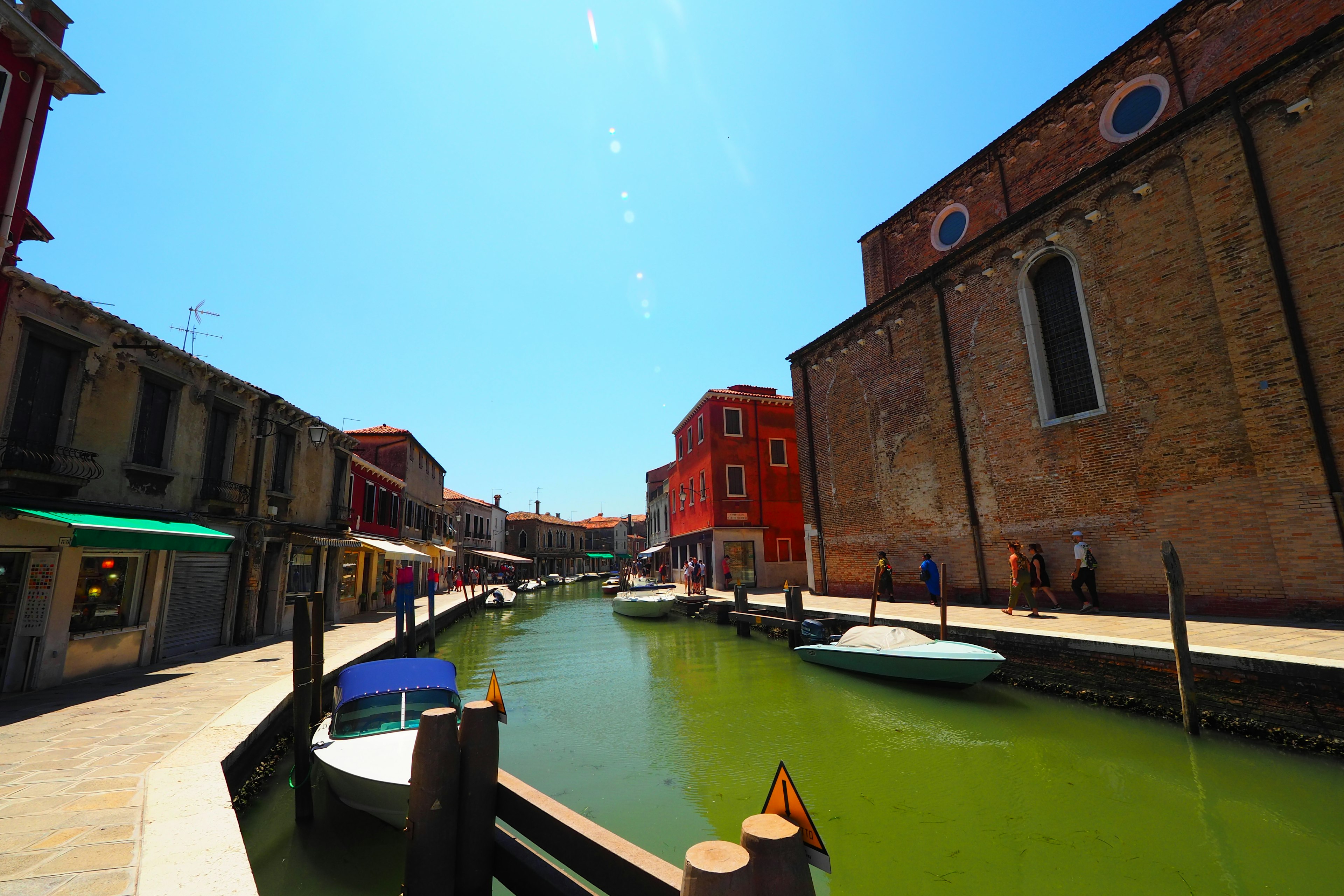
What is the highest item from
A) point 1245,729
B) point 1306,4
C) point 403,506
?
point 1306,4

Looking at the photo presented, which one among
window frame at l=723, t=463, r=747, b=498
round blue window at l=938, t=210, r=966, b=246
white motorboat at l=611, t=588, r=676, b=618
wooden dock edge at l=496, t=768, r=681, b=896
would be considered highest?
round blue window at l=938, t=210, r=966, b=246

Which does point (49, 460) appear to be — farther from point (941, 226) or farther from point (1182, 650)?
point (941, 226)

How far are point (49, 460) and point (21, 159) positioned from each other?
4.32 metres

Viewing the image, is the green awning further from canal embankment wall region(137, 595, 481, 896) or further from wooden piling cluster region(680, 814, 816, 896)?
wooden piling cluster region(680, 814, 816, 896)

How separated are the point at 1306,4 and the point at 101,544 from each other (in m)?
22.2

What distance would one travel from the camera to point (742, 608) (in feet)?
58.0

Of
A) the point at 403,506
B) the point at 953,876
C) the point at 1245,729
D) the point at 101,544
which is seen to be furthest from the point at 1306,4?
the point at 403,506

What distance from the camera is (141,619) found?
9680 mm

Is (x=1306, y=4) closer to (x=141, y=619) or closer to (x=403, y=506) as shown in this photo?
(x=141, y=619)

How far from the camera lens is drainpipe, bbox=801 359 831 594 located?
19438mm

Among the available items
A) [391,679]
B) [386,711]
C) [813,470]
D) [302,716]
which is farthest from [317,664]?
[813,470]

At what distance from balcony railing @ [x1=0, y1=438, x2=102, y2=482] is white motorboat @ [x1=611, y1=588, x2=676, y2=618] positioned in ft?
54.3

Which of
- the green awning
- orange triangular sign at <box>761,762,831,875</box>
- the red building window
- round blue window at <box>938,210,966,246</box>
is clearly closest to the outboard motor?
orange triangular sign at <box>761,762,831,875</box>

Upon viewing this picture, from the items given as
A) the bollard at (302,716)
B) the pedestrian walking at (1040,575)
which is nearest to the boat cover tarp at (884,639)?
the pedestrian walking at (1040,575)
